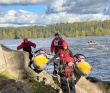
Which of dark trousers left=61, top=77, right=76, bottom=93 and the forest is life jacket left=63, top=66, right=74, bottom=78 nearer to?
dark trousers left=61, top=77, right=76, bottom=93

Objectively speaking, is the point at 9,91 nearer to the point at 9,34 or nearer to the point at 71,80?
the point at 71,80

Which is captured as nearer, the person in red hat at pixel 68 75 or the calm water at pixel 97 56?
the person in red hat at pixel 68 75

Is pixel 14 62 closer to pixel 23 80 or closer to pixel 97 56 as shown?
pixel 23 80

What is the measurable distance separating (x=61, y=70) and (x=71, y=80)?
50 cm

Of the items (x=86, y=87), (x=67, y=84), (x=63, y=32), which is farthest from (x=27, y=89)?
(x=63, y=32)

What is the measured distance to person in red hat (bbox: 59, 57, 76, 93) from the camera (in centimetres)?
585

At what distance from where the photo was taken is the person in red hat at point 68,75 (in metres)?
5.85

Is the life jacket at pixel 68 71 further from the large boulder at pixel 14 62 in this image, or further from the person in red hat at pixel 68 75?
the large boulder at pixel 14 62

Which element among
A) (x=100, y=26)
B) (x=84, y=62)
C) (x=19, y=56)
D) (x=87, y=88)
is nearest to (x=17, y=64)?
(x=19, y=56)

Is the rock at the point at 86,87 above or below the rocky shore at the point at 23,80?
below

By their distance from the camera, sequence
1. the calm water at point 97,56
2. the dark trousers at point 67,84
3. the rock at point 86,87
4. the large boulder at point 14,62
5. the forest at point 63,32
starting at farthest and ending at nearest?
1. the forest at point 63,32
2. the calm water at point 97,56
3. the rock at point 86,87
4. the large boulder at point 14,62
5. the dark trousers at point 67,84

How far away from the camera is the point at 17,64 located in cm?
725

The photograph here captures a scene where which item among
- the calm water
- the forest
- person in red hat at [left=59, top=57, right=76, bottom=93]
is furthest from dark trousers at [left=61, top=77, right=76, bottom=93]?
the forest

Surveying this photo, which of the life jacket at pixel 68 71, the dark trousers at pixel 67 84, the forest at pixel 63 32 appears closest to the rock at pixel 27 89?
the dark trousers at pixel 67 84
